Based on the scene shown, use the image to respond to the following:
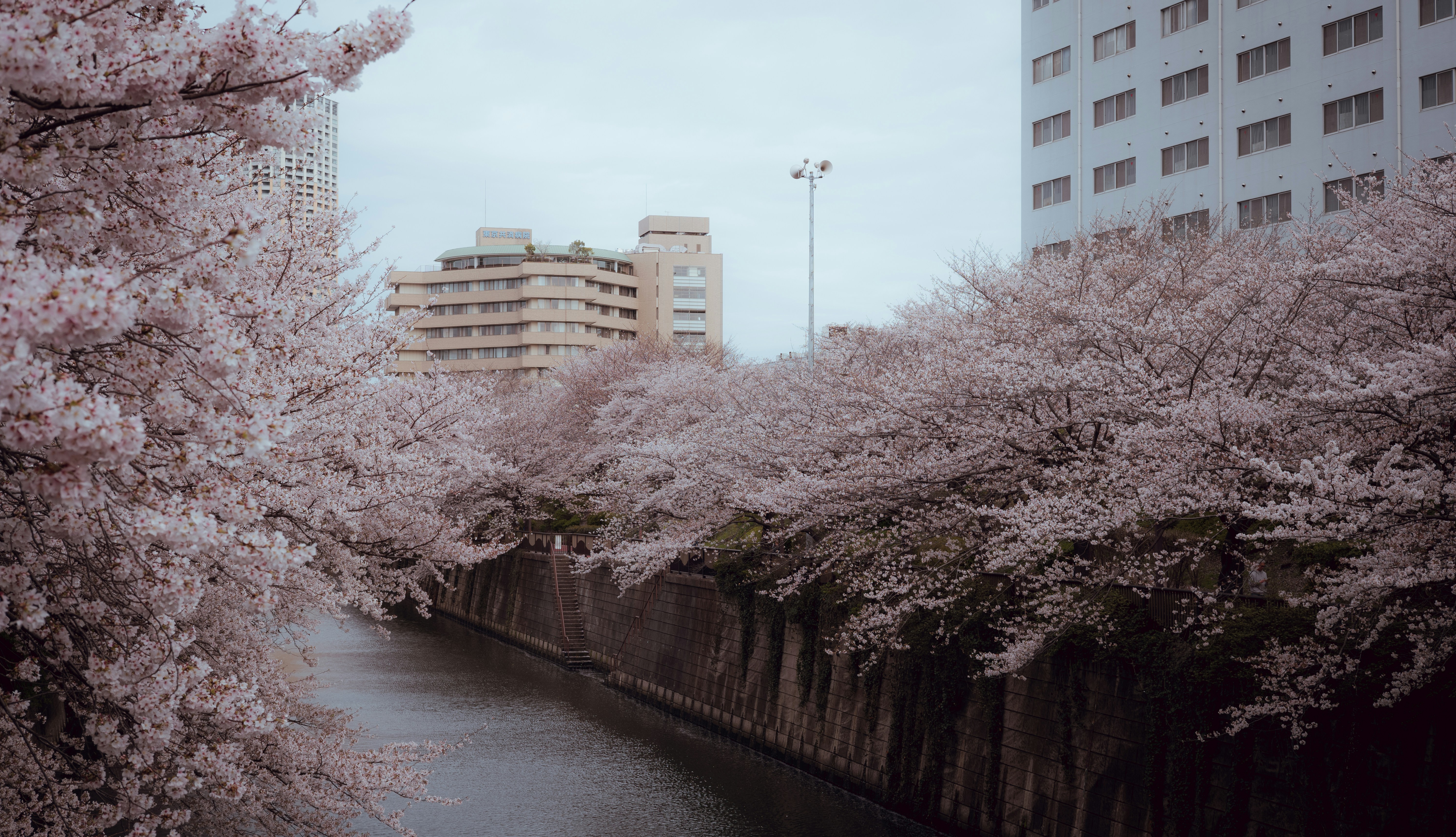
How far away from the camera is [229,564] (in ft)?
15.9

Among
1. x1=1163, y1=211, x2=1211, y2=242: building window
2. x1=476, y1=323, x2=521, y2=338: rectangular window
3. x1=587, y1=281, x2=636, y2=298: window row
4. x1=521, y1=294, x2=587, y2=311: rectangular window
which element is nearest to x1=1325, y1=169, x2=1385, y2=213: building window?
x1=1163, y1=211, x2=1211, y2=242: building window

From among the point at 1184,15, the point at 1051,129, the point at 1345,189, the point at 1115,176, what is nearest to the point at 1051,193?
the point at 1051,129

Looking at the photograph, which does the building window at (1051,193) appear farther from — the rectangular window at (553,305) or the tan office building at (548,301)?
the rectangular window at (553,305)

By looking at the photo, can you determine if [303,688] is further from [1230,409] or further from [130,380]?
[1230,409]

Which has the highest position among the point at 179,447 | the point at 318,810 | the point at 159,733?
the point at 179,447

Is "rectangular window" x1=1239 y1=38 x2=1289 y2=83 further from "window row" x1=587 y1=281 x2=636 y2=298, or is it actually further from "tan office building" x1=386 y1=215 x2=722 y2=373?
"window row" x1=587 y1=281 x2=636 y2=298

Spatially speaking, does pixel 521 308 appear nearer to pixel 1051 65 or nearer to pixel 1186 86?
pixel 1051 65

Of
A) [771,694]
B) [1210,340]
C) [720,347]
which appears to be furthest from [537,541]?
[1210,340]

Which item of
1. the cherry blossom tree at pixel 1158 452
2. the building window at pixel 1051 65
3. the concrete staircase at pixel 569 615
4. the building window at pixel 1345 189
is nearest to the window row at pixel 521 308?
the concrete staircase at pixel 569 615

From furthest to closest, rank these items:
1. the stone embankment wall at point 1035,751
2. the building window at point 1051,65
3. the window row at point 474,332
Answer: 1. the window row at point 474,332
2. the building window at point 1051,65
3. the stone embankment wall at point 1035,751

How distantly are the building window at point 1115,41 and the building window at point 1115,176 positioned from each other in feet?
12.7

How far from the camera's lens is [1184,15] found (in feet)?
112

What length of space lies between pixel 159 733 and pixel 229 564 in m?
0.89

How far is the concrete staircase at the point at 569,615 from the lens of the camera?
31625mm
